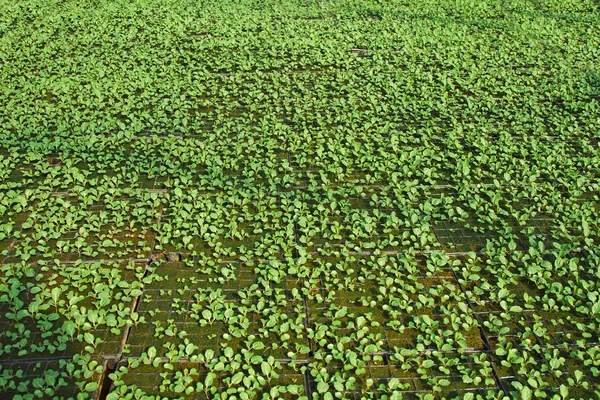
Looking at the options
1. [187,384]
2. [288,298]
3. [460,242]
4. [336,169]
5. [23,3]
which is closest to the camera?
[187,384]

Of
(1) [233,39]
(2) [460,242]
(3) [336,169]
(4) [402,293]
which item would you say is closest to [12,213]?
(3) [336,169]

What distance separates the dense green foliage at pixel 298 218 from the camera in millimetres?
2605

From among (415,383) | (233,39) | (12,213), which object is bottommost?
(415,383)

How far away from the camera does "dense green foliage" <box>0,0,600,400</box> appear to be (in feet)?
8.55

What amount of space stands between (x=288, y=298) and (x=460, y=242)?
4.28 ft

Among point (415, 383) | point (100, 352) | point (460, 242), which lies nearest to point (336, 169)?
point (460, 242)

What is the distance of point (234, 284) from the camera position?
306 cm

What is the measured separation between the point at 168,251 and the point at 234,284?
56cm

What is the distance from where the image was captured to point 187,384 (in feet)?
8.12

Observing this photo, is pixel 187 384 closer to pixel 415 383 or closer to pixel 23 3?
pixel 415 383

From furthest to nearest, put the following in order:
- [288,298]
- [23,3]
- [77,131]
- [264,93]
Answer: [23,3] < [264,93] < [77,131] < [288,298]

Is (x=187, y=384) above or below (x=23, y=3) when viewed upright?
below

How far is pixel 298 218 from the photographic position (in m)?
3.53

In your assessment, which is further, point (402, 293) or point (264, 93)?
point (264, 93)
